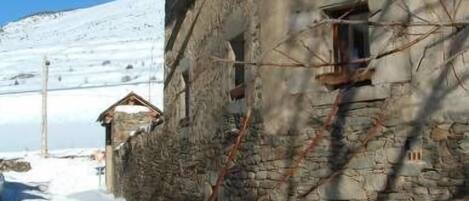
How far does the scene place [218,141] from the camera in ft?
35.7

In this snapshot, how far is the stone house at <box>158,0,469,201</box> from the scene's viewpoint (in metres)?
7.34

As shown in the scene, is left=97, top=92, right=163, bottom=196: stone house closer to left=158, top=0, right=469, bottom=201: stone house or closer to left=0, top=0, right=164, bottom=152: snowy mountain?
left=158, top=0, right=469, bottom=201: stone house

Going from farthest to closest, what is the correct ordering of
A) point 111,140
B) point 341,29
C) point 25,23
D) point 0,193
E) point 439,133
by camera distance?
point 25,23
point 111,140
point 0,193
point 341,29
point 439,133

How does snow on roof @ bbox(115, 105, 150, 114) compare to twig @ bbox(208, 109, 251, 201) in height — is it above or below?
above

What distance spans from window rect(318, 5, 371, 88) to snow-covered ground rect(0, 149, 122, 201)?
44.2ft

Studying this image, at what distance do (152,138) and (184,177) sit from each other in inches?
125

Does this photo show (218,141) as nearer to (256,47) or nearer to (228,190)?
(228,190)

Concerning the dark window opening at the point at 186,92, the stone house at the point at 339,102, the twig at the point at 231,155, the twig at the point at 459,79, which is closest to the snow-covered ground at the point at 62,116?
the dark window opening at the point at 186,92

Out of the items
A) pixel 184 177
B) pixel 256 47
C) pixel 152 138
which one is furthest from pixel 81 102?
pixel 256 47

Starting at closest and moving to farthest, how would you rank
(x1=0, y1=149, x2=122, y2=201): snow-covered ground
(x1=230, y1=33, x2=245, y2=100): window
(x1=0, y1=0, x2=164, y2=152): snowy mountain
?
(x1=230, y1=33, x2=245, y2=100): window, (x1=0, y1=149, x2=122, y2=201): snow-covered ground, (x1=0, y1=0, x2=164, y2=152): snowy mountain

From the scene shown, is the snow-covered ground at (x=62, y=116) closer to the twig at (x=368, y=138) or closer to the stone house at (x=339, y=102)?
the stone house at (x=339, y=102)

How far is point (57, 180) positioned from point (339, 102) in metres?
21.9

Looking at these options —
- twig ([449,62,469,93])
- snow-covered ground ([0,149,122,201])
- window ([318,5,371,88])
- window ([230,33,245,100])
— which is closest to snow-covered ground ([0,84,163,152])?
snow-covered ground ([0,149,122,201])

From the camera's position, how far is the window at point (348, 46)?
27.4 ft
